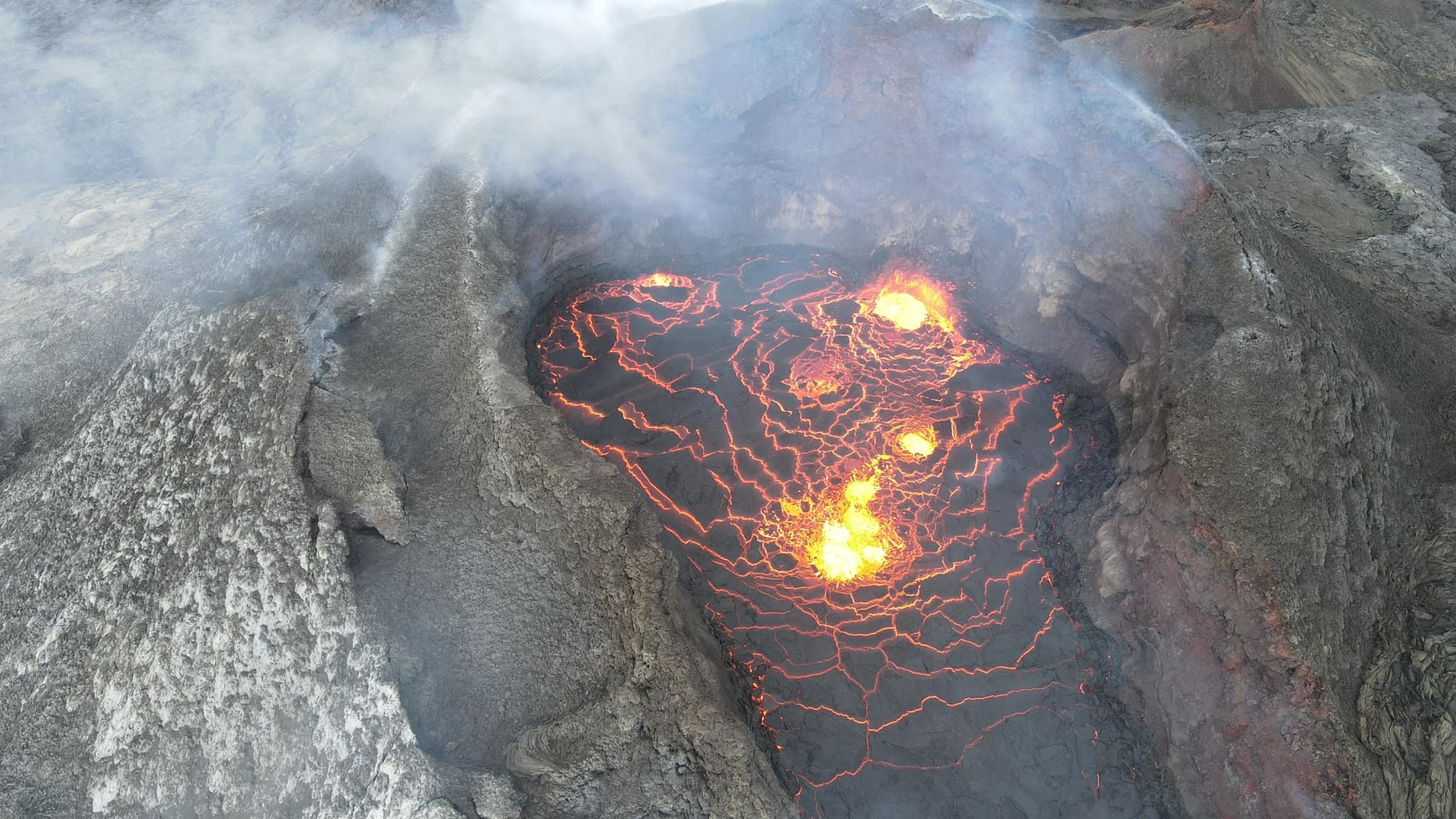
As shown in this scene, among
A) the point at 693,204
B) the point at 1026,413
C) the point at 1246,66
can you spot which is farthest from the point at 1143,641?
the point at 1246,66

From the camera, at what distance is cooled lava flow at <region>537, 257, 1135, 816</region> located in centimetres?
648

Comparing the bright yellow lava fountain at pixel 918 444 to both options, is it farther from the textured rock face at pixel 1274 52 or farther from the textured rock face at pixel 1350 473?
the textured rock face at pixel 1274 52

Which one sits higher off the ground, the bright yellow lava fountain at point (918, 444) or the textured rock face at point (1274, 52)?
the textured rock face at point (1274, 52)

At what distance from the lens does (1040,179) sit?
33.8ft

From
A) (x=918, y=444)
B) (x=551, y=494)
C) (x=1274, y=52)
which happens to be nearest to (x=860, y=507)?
(x=918, y=444)

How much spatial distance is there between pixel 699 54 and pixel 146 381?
8.63m

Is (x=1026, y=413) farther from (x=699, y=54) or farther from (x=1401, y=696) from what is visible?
(x=699, y=54)

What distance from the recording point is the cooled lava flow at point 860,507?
6.48 meters

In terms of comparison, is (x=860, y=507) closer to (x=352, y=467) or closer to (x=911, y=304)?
(x=911, y=304)

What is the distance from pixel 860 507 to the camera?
26.9 ft

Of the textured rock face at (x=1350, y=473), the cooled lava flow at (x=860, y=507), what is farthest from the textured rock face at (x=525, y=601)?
the textured rock face at (x=1350, y=473)

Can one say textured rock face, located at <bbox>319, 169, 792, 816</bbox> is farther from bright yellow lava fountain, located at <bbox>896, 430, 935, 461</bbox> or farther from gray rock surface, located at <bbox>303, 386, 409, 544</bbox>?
bright yellow lava fountain, located at <bbox>896, 430, 935, 461</bbox>

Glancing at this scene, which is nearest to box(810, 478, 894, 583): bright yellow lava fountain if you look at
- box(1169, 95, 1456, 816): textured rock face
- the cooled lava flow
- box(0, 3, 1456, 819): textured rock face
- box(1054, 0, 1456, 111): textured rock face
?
the cooled lava flow

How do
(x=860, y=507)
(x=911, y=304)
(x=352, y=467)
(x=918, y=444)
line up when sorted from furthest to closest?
(x=911, y=304) < (x=918, y=444) < (x=860, y=507) < (x=352, y=467)
